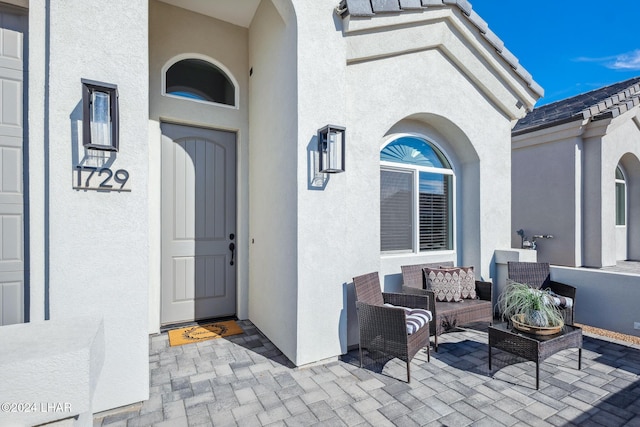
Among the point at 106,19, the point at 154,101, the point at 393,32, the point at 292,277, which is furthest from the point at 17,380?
the point at 393,32

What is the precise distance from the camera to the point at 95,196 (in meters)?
2.67

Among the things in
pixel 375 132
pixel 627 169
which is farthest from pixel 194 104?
pixel 627 169

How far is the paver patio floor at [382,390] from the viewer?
2.65 metres

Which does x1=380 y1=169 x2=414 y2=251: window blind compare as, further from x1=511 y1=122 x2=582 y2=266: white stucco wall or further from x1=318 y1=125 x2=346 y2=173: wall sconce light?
x1=511 y1=122 x2=582 y2=266: white stucco wall

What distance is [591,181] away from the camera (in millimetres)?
7754

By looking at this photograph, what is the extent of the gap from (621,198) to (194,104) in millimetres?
12218

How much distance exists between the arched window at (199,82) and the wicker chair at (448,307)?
4.00 metres

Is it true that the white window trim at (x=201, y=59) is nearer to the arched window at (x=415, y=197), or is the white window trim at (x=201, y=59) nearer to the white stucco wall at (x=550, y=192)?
the arched window at (x=415, y=197)

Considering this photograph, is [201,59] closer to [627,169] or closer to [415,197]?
[415,197]

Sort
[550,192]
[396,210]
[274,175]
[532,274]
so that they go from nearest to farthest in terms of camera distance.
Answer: [274,175] < [396,210] < [532,274] < [550,192]

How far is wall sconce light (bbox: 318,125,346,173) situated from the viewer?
355 centimetres

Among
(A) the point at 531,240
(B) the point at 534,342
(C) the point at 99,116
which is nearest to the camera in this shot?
(C) the point at 99,116

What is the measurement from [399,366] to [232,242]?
3.12 m

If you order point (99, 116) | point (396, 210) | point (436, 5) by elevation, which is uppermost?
point (436, 5)
